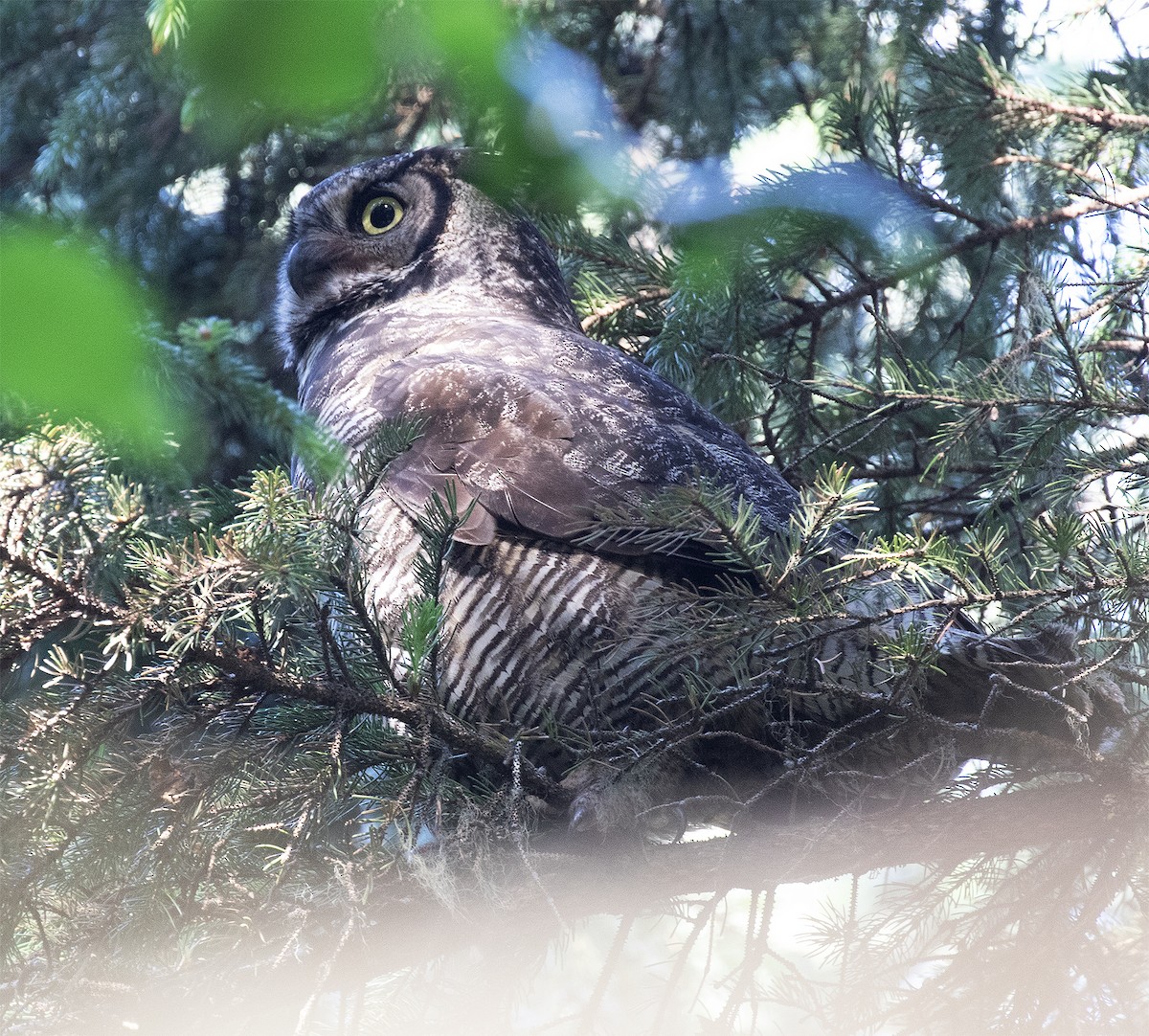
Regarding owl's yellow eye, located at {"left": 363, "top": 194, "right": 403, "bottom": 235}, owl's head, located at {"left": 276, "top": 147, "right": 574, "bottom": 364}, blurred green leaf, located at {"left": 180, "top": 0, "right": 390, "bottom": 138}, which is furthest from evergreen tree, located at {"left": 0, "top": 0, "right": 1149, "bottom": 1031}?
owl's yellow eye, located at {"left": 363, "top": 194, "right": 403, "bottom": 235}

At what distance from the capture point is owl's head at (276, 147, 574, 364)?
9.60ft

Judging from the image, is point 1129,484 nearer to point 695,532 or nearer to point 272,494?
point 695,532

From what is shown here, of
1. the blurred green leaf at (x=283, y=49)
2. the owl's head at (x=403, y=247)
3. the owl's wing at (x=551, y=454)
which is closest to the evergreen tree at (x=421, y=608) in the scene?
the blurred green leaf at (x=283, y=49)

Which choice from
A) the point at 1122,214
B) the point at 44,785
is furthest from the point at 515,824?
the point at 1122,214

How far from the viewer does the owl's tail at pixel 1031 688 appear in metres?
1.63

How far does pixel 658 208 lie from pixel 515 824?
5.04ft

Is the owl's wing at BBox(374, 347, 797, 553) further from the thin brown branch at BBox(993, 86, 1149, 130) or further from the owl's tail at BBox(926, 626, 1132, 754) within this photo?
the thin brown branch at BBox(993, 86, 1149, 130)

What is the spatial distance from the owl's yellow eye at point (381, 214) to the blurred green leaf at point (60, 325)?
2600mm

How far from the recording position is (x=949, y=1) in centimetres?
327

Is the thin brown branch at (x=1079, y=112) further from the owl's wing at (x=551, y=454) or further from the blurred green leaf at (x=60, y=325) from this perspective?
the blurred green leaf at (x=60, y=325)

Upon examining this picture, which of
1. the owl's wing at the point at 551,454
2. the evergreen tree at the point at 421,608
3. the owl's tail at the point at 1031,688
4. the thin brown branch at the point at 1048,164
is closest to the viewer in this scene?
the evergreen tree at the point at 421,608

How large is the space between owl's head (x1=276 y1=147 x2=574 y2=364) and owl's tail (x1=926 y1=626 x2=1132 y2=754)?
5.21 ft

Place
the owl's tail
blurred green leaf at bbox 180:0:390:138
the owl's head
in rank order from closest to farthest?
blurred green leaf at bbox 180:0:390:138, the owl's tail, the owl's head

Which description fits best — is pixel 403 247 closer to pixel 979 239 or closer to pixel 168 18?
pixel 979 239
